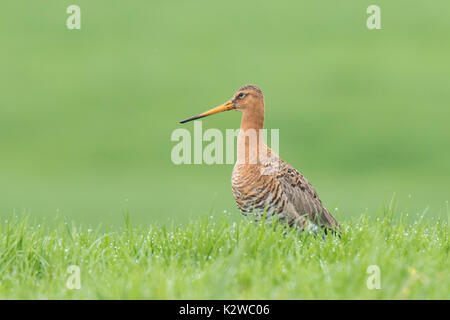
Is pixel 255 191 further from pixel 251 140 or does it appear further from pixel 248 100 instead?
pixel 248 100

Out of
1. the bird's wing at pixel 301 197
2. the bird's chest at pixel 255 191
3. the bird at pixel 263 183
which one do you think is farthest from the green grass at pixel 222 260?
the bird's chest at pixel 255 191

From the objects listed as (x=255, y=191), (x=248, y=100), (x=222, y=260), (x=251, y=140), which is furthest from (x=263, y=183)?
(x=222, y=260)

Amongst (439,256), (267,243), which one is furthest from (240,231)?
(439,256)

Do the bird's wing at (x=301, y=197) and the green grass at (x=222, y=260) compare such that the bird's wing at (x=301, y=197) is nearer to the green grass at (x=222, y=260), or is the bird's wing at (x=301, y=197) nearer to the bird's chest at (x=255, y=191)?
the bird's chest at (x=255, y=191)

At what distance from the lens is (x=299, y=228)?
7723mm

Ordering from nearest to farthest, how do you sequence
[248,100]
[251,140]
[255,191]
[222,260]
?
[222,260] < [255,191] < [251,140] < [248,100]

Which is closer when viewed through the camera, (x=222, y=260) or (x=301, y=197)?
(x=222, y=260)

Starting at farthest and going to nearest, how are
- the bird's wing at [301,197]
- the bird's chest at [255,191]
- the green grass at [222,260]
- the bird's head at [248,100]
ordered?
the bird's head at [248,100] → the bird's wing at [301,197] → the bird's chest at [255,191] → the green grass at [222,260]

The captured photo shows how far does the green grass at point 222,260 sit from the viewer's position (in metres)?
5.46

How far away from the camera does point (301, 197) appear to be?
27.1 feet

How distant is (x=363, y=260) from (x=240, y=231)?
53.1 inches

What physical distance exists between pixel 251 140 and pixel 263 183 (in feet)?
1.87

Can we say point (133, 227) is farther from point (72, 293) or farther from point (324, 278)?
point (324, 278)

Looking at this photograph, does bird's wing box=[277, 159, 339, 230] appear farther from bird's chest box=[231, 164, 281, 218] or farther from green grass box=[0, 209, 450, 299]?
green grass box=[0, 209, 450, 299]
